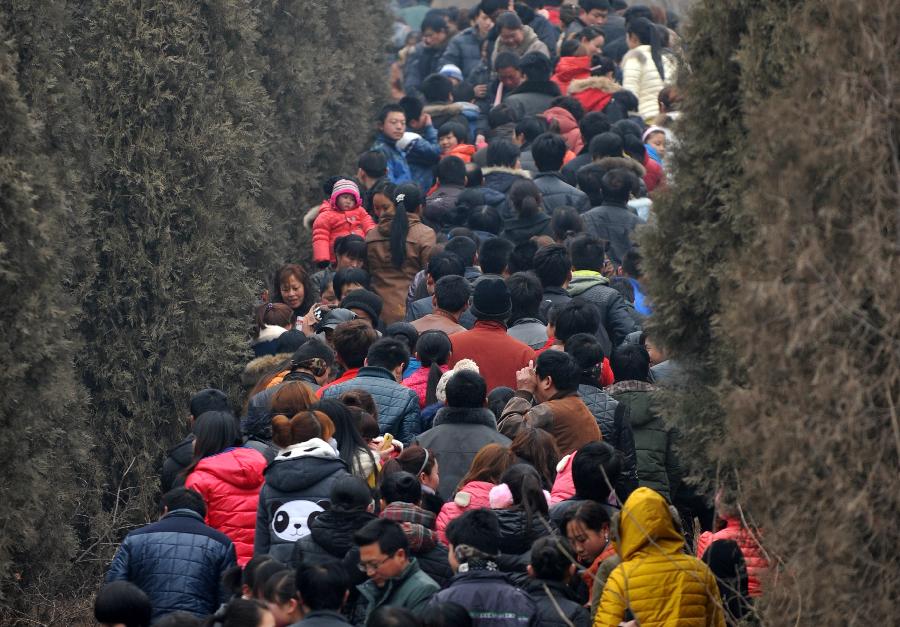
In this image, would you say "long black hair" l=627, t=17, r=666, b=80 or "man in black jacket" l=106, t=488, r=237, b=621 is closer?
"man in black jacket" l=106, t=488, r=237, b=621

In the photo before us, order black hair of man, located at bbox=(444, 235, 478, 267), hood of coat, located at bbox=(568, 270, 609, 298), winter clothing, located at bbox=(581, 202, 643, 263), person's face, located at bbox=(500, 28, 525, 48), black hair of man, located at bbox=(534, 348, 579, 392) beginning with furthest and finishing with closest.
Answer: person's face, located at bbox=(500, 28, 525, 48)
winter clothing, located at bbox=(581, 202, 643, 263)
black hair of man, located at bbox=(444, 235, 478, 267)
hood of coat, located at bbox=(568, 270, 609, 298)
black hair of man, located at bbox=(534, 348, 579, 392)

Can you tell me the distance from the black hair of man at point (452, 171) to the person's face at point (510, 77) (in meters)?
4.09

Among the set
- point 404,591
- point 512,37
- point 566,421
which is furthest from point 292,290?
point 512,37

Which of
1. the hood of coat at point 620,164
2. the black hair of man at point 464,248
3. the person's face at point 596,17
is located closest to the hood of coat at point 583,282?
the black hair of man at point 464,248

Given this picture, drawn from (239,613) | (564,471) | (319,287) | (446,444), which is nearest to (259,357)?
(319,287)

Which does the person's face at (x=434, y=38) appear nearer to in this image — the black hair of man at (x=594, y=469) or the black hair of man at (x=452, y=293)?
the black hair of man at (x=452, y=293)

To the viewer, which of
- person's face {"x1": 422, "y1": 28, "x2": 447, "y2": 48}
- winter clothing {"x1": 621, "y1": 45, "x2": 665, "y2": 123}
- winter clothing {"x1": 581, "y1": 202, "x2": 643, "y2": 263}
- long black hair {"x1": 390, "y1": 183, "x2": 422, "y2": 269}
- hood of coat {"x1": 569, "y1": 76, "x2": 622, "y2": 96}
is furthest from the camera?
person's face {"x1": 422, "y1": 28, "x2": 447, "y2": 48}

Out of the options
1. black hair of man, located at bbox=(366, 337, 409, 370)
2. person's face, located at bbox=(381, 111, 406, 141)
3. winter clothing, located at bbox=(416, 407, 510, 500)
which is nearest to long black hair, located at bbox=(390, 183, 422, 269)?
person's face, located at bbox=(381, 111, 406, 141)

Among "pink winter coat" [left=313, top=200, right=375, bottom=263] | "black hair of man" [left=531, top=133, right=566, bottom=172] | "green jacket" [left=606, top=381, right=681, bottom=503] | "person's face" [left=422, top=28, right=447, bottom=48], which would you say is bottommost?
"person's face" [left=422, top=28, right=447, bottom=48]

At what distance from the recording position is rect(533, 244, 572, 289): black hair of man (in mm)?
11492

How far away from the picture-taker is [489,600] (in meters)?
6.54

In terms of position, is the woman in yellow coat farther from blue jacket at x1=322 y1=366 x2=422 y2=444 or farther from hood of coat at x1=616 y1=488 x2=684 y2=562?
blue jacket at x1=322 y1=366 x2=422 y2=444

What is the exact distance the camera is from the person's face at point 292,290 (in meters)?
12.5

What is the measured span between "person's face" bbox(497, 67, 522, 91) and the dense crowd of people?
3.07 meters
